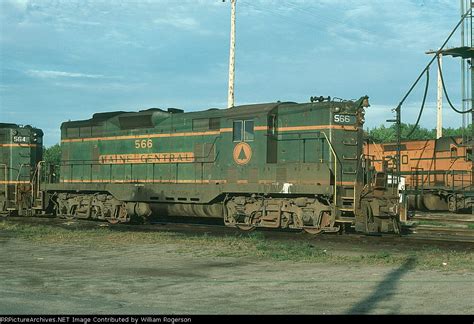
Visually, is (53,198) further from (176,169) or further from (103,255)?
(103,255)

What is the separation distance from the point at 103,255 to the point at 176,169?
782 centimetres

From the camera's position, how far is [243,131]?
18578 mm

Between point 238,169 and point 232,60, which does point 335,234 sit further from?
point 232,60

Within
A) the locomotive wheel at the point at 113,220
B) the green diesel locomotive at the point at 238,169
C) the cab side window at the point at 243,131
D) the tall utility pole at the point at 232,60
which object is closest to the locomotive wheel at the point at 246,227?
the green diesel locomotive at the point at 238,169

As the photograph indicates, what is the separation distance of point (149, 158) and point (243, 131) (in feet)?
14.4

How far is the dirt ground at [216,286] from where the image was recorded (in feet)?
23.5

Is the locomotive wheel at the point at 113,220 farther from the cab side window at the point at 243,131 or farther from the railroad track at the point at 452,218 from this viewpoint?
the railroad track at the point at 452,218

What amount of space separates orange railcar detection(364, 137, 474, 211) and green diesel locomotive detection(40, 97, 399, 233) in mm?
7876

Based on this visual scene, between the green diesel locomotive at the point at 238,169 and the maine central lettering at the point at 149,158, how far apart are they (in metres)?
0.04

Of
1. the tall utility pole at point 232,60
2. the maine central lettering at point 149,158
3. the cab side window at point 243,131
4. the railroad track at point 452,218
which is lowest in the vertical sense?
the railroad track at point 452,218

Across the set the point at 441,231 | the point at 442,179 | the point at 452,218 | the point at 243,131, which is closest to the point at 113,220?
the point at 243,131

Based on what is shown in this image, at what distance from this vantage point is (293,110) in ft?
59.1

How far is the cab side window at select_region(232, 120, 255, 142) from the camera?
18406 mm

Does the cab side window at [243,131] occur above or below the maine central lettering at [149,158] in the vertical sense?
above
